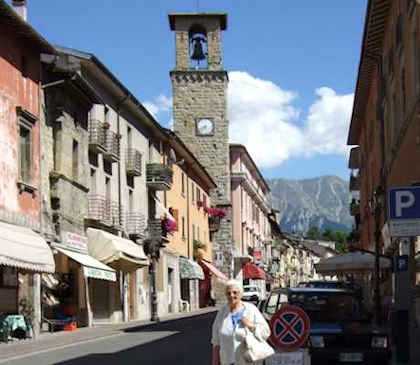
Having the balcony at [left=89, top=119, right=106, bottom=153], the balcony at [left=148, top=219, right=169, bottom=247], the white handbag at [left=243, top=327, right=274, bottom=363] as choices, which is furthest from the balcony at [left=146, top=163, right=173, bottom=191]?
the white handbag at [left=243, top=327, right=274, bottom=363]

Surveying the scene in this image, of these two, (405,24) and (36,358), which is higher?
(405,24)

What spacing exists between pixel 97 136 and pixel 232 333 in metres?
26.1

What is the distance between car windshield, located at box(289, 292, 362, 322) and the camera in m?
16.1

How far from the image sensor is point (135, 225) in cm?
4038

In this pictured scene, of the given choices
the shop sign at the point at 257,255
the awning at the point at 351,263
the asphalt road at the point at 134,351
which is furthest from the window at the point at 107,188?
the shop sign at the point at 257,255

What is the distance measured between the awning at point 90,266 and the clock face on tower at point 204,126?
4070 centimetres

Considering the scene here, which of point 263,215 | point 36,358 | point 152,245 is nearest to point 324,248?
point 263,215

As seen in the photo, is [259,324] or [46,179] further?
[46,179]

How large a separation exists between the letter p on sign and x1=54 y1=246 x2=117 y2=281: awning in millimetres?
18068

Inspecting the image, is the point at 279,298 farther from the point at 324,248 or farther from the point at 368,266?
the point at 324,248

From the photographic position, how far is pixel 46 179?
94.9 feet

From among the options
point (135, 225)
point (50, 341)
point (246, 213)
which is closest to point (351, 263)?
point (50, 341)

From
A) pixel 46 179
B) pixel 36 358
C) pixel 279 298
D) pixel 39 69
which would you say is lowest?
pixel 36 358

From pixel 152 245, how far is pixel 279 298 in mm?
26258
